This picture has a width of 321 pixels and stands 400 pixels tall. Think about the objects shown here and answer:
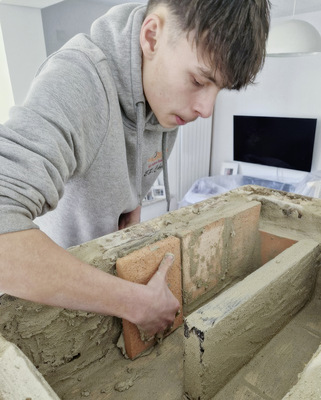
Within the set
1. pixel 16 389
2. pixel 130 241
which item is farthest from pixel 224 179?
pixel 16 389

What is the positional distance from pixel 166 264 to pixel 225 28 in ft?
1.75

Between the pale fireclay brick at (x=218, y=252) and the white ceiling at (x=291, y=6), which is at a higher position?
the white ceiling at (x=291, y=6)

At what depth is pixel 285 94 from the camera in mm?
3127

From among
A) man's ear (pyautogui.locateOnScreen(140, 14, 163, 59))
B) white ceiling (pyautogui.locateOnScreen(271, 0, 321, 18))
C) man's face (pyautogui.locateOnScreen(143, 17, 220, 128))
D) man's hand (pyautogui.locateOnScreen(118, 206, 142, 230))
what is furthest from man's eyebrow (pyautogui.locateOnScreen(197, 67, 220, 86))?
white ceiling (pyautogui.locateOnScreen(271, 0, 321, 18))

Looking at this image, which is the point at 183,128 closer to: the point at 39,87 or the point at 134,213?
the point at 134,213

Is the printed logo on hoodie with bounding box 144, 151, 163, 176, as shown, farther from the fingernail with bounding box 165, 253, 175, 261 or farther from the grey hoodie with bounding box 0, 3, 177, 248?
the fingernail with bounding box 165, 253, 175, 261

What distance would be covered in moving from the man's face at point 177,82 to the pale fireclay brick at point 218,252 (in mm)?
316

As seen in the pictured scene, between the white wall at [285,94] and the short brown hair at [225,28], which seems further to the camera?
the white wall at [285,94]

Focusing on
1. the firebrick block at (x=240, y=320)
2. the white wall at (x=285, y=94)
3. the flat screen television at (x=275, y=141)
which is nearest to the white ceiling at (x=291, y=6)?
the white wall at (x=285, y=94)

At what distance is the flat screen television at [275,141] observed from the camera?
304 centimetres

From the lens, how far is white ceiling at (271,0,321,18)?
242 cm

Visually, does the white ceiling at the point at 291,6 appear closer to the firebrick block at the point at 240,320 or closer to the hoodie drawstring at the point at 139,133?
the hoodie drawstring at the point at 139,133

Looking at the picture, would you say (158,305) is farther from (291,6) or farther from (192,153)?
(192,153)

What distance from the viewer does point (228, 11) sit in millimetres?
568
